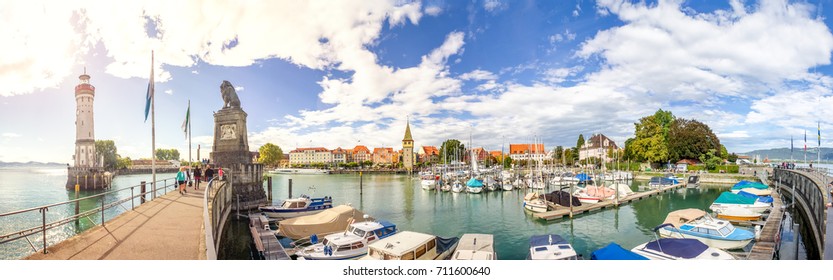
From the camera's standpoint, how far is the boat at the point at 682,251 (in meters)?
4.59

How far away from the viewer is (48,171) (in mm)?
3932

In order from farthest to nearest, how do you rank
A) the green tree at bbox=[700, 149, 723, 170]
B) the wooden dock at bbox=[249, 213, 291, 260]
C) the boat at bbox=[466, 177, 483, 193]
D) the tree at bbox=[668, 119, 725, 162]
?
the tree at bbox=[668, 119, 725, 162], the green tree at bbox=[700, 149, 723, 170], the boat at bbox=[466, 177, 483, 193], the wooden dock at bbox=[249, 213, 291, 260]

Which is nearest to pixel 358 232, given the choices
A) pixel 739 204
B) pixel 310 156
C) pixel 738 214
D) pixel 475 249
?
pixel 475 249

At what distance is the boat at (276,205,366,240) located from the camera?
24.0ft

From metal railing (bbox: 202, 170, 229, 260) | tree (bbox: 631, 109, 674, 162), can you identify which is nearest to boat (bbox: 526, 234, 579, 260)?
metal railing (bbox: 202, 170, 229, 260)

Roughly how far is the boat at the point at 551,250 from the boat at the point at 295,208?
656 centimetres

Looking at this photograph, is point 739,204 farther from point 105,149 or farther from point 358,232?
point 105,149

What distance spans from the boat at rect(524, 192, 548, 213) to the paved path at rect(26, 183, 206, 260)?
967 cm

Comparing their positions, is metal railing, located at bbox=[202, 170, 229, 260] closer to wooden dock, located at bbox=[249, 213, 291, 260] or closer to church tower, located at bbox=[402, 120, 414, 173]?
wooden dock, located at bbox=[249, 213, 291, 260]

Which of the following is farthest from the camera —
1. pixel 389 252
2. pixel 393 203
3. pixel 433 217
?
pixel 393 203

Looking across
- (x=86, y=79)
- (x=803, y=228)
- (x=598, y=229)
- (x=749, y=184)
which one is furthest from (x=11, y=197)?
(x=749, y=184)
